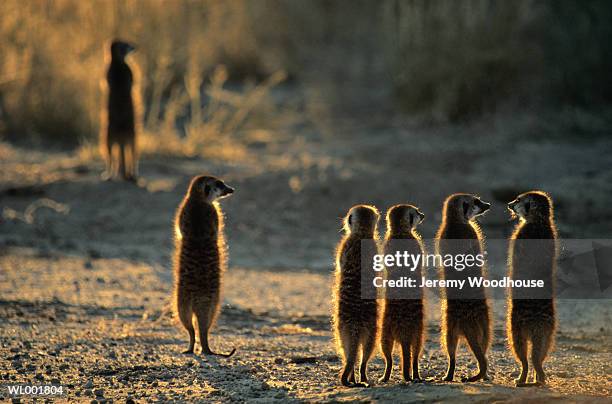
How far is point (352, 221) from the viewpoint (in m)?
5.57

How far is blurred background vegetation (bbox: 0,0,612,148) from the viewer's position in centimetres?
1484

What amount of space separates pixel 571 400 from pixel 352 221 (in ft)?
4.93

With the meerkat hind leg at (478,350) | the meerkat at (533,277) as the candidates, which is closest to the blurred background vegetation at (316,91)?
the meerkat at (533,277)

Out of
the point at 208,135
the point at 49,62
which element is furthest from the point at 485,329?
the point at 49,62

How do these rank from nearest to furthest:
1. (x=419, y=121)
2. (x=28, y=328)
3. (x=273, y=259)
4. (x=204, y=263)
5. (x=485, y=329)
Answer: (x=485, y=329)
(x=204, y=263)
(x=28, y=328)
(x=273, y=259)
(x=419, y=121)

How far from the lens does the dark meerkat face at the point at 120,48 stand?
1215 centimetres

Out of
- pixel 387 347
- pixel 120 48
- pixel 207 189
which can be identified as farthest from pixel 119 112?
pixel 387 347

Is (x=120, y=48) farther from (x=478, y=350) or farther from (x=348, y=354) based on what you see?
(x=478, y=350)

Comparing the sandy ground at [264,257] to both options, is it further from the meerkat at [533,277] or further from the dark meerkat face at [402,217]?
the dark meerkat face at [402,217]

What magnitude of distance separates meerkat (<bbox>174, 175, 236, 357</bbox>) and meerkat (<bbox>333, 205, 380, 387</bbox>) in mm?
1123

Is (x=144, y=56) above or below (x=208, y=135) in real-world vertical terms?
above

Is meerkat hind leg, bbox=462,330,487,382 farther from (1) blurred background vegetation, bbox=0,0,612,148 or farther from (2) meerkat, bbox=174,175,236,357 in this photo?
(1) blurred background vegetation, bbox=0,0,612,148

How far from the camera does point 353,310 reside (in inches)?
211

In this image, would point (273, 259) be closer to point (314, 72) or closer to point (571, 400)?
point (571, 400)
